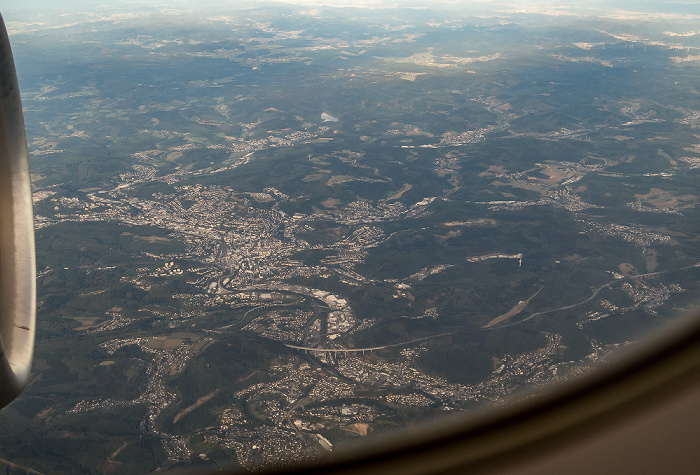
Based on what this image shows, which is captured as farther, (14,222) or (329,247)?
(329,247)

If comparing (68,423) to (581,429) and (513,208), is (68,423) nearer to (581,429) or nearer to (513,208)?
(581,429)

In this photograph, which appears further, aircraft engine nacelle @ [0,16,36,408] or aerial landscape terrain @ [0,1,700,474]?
aerial landscape terrain @ [0,1,700,474]

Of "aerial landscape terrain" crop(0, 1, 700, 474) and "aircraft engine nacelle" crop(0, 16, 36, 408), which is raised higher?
"aircraft engine nacelle" crop(0, 16, 36, 408)

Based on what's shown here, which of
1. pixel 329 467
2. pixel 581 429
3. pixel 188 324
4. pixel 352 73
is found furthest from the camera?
pixel 352 73

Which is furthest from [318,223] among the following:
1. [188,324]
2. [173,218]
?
[188,324]

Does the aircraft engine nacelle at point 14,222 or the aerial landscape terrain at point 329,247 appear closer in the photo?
the aircraft engine nacelle at point 14,222

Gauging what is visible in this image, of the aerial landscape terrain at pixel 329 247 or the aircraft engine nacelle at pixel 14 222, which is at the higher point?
the aircraft engine nacelle at pixel 14 222

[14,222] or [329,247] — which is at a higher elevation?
[14,222]

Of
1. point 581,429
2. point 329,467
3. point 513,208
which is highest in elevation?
point 581,429
